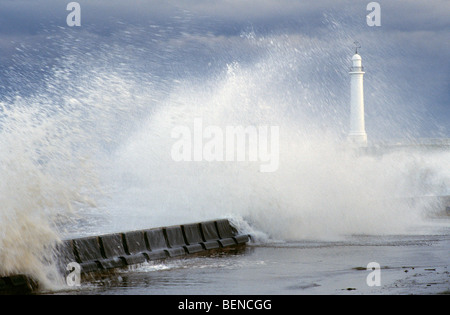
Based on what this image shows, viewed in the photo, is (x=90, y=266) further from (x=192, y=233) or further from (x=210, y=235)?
(x=210, y=235)

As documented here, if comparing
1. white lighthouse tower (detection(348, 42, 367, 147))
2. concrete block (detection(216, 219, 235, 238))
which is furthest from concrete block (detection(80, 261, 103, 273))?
white lighthouse tower (detection(348, 42, 367, 147))

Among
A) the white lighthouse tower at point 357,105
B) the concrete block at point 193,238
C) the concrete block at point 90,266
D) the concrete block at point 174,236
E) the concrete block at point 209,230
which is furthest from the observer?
the white lighthouse tower at point 357,105

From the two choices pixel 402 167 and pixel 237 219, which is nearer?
pixel 237 219

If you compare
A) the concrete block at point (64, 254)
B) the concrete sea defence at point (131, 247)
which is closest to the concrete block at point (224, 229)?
the concrete sea defence at point (131, 247)

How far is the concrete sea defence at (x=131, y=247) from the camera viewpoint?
28.6ft

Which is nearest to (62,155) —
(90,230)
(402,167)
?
(90,230)

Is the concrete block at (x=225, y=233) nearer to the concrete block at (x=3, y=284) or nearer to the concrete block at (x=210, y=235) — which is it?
the concrete block at (x=210, y=235)

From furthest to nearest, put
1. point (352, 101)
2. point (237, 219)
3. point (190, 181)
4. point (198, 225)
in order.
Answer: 1. point (352, 101)
2. point (190, 181)
3. point (237, 219)
4. point (198, 225)

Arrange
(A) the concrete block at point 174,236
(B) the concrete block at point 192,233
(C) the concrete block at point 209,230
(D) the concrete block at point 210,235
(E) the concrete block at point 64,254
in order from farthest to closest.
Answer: (C) the concrete block at point 209,230
(D) the concrete block at point 210,235
(B) the concrete block at point 192,233
(A) the concrete block at point 174,236
(E) the concrete block at point 64,254

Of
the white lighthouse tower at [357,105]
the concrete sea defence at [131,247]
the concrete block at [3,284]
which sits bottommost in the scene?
the concrete block at [3,284]

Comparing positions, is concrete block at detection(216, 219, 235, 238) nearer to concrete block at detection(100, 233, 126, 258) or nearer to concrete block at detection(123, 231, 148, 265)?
concrete block at detection(123, 231, 148, 265)

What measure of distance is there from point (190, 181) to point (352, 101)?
126 ft

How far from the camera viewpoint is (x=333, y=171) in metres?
16.8
